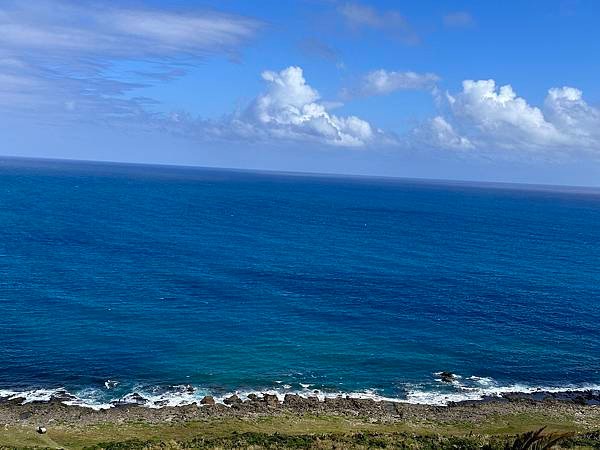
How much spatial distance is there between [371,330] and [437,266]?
176ft

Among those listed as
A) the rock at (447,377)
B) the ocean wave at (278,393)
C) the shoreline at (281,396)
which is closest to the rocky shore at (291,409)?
the shoreline at (281,396)

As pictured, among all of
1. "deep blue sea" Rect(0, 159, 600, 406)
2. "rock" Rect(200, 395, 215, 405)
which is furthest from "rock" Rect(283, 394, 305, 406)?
A: "rock" Rect(200, 395, 215, 405)

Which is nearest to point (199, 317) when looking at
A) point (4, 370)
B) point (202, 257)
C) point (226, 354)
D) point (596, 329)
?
point (226, 354)

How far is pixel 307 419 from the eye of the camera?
59.9 metres

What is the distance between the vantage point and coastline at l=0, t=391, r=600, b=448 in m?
54.4

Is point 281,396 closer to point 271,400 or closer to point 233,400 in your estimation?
point 271,400

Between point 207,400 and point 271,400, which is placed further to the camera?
point 271,400

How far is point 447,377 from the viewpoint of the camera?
7200cm

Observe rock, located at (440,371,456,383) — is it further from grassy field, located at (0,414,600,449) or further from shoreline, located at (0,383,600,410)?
grassy field, located at (0,414,600,449)

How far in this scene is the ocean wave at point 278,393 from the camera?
204 feet

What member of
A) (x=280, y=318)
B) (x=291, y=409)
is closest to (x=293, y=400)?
(x=291, y=409)

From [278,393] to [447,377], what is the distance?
22792mm

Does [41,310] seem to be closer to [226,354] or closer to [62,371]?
[62,371]

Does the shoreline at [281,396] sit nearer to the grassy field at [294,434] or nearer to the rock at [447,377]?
the rock at [447,377]
